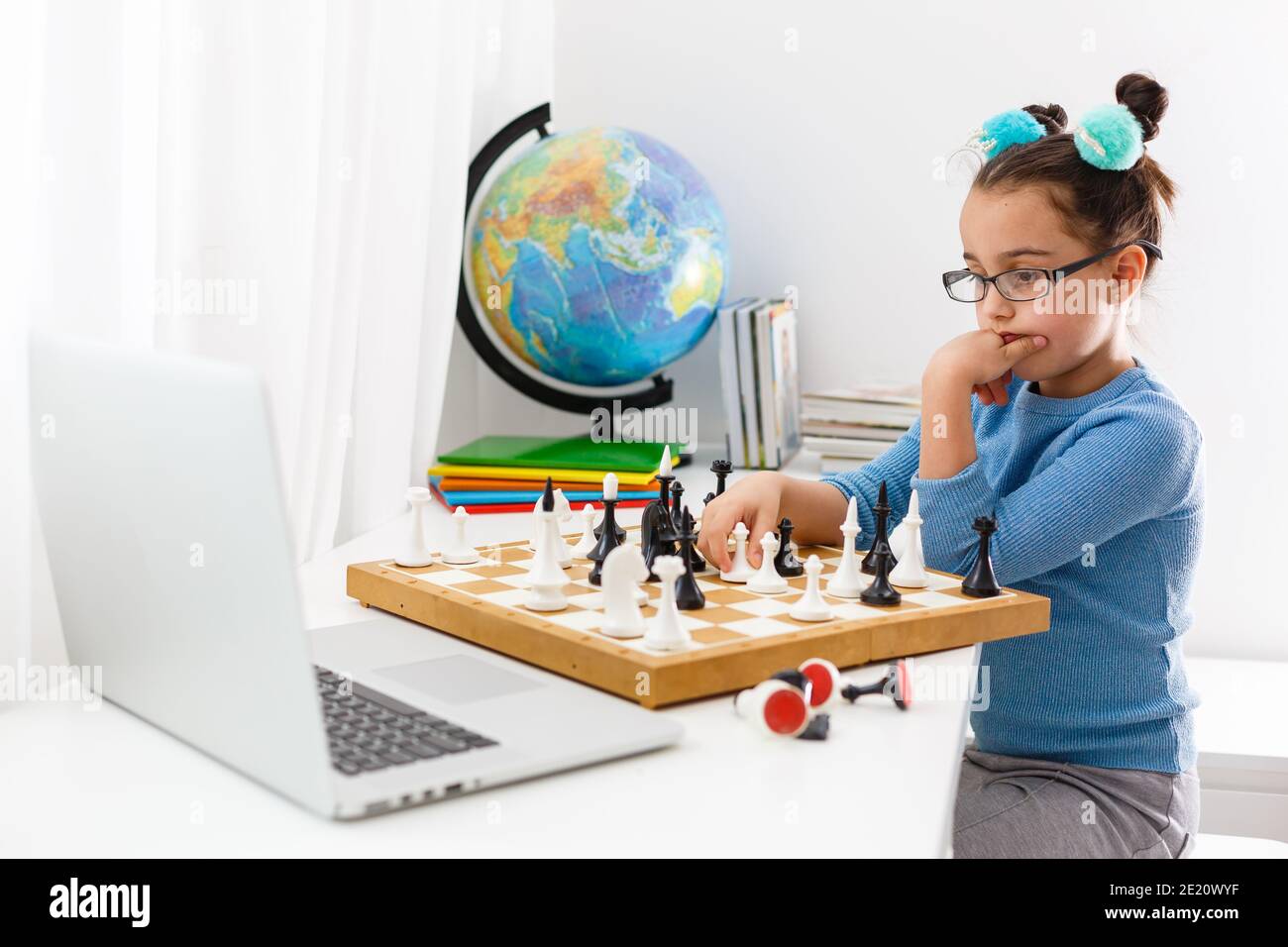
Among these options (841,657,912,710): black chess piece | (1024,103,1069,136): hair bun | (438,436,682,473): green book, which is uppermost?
(1024,103,1069,136): hair bun

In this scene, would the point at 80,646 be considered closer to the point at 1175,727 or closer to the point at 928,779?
the point at 928,779

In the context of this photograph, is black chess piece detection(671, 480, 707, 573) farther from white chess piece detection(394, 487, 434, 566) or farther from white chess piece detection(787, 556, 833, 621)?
white chess piece detection(394, 487, 434, 566)

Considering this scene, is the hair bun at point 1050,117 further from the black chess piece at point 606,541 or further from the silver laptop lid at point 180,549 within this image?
the silver laptop lid at point 180,549

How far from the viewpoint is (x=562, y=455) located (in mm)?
1946

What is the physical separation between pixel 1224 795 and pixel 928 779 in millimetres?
1395

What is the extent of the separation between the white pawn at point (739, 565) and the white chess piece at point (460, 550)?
243mm

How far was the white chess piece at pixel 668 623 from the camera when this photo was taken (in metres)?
0.96

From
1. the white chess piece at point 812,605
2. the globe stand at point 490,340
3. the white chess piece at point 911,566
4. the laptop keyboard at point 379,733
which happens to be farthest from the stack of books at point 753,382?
the laptop keyboard at point 379,733

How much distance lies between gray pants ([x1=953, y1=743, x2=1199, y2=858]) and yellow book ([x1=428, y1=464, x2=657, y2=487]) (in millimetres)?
642

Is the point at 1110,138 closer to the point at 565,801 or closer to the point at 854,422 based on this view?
the point at 854,422

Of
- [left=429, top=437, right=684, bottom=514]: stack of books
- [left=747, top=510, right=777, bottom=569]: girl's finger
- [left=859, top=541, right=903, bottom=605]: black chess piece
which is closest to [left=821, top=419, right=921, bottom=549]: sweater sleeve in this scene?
[left=747, top=510, right=777, bottom=569]: girl's finger

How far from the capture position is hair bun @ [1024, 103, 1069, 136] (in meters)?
1.54

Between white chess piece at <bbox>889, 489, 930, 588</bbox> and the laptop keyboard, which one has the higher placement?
white chess piece at <bbox>889, 489, 930, 588</bbox>

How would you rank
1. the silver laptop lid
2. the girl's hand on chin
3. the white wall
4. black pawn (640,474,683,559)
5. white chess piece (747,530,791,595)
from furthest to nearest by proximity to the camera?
the white wall
the girl's hand on chin
black pawn (640,474,683,559)
white chess piece (747,530,791,595)
the silver laptop lid
